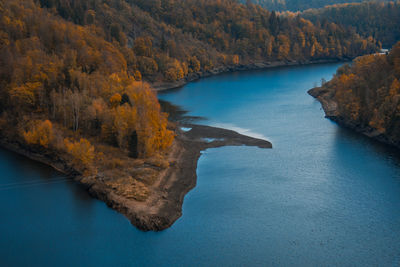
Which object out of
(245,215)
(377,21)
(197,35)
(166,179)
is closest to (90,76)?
(166,179)

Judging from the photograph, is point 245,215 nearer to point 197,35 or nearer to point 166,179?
point 166,179

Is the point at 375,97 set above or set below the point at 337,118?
above

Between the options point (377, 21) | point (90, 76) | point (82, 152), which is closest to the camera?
point (82, 152)

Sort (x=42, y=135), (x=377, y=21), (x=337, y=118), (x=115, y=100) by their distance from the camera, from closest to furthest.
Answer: (x=42, y=135)
(x=115, y=100)
(x=337, y=118)
(x=377, y=21)

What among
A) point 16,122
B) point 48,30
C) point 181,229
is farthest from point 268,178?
point 48,30

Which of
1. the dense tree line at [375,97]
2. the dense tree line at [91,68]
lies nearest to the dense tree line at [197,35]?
the dense tree line at [91,68]

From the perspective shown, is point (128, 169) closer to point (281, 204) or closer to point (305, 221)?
point (281, 204)
